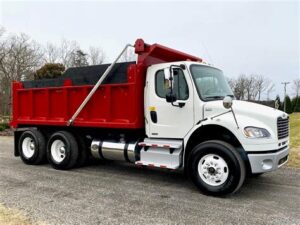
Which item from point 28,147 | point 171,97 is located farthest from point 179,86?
point 28,147

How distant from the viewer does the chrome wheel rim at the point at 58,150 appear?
8078 millimetres

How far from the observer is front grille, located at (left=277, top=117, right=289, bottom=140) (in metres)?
5.53

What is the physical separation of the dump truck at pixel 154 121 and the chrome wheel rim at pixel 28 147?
1.0 inches

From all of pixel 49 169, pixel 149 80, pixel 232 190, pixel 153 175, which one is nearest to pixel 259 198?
pixel 232 190

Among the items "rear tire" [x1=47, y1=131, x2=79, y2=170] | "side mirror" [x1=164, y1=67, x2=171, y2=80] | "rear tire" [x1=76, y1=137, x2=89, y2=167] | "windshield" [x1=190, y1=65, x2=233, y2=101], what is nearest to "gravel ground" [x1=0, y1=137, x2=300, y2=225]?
"rear tire" [x1=47, y1=131, x2=79, y2=170]

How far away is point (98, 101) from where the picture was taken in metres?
7.37

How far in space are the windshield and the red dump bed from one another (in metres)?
0.99

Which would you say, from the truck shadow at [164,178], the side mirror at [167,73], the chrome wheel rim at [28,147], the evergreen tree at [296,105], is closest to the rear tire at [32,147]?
the chrome wheel rim at [28,147]

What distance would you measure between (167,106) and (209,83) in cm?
97

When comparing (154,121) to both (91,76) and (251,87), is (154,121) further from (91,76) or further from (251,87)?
(251,87)

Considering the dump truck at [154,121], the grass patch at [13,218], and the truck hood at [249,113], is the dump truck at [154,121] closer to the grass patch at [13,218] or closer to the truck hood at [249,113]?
the truck hood at [249,113]

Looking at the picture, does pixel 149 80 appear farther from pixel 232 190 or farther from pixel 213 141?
pixel 232 190

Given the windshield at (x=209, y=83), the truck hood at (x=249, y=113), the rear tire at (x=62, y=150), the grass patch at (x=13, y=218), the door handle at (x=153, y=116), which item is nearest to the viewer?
the grass patch at (x=13, y=218)

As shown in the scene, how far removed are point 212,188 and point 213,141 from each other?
0.82m
